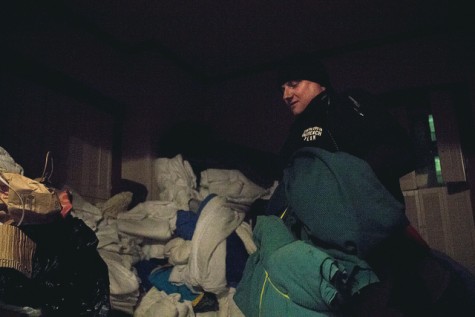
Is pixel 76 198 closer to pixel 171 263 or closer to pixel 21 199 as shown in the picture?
pixel 171 263

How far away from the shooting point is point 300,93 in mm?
1870

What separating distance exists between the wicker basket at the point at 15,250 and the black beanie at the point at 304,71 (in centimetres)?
133

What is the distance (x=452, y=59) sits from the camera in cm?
287

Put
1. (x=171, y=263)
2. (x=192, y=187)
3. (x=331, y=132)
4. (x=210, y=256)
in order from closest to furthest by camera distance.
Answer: (x=331, y=132), (x=210, y=256), (x=171, y=263), (x=192, y=187)

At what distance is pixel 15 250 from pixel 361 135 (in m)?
1.19

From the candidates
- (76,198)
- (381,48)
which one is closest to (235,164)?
(76,198)

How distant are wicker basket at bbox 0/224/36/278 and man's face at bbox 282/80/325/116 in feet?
4.07

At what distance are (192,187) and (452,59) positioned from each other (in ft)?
7.03

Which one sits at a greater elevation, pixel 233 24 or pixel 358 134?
pixel 233 24

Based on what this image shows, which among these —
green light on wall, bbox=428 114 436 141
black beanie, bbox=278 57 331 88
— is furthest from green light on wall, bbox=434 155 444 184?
black beanie, bbox=278 57 331 88

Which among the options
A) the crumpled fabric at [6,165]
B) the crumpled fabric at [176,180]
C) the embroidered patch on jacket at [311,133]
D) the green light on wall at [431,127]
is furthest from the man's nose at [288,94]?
the green light on wall at [431,127]

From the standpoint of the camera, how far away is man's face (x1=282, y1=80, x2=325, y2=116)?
1847 millimetres

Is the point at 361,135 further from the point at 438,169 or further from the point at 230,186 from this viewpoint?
the point at 438,169

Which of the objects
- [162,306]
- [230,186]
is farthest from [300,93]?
[162,306]
